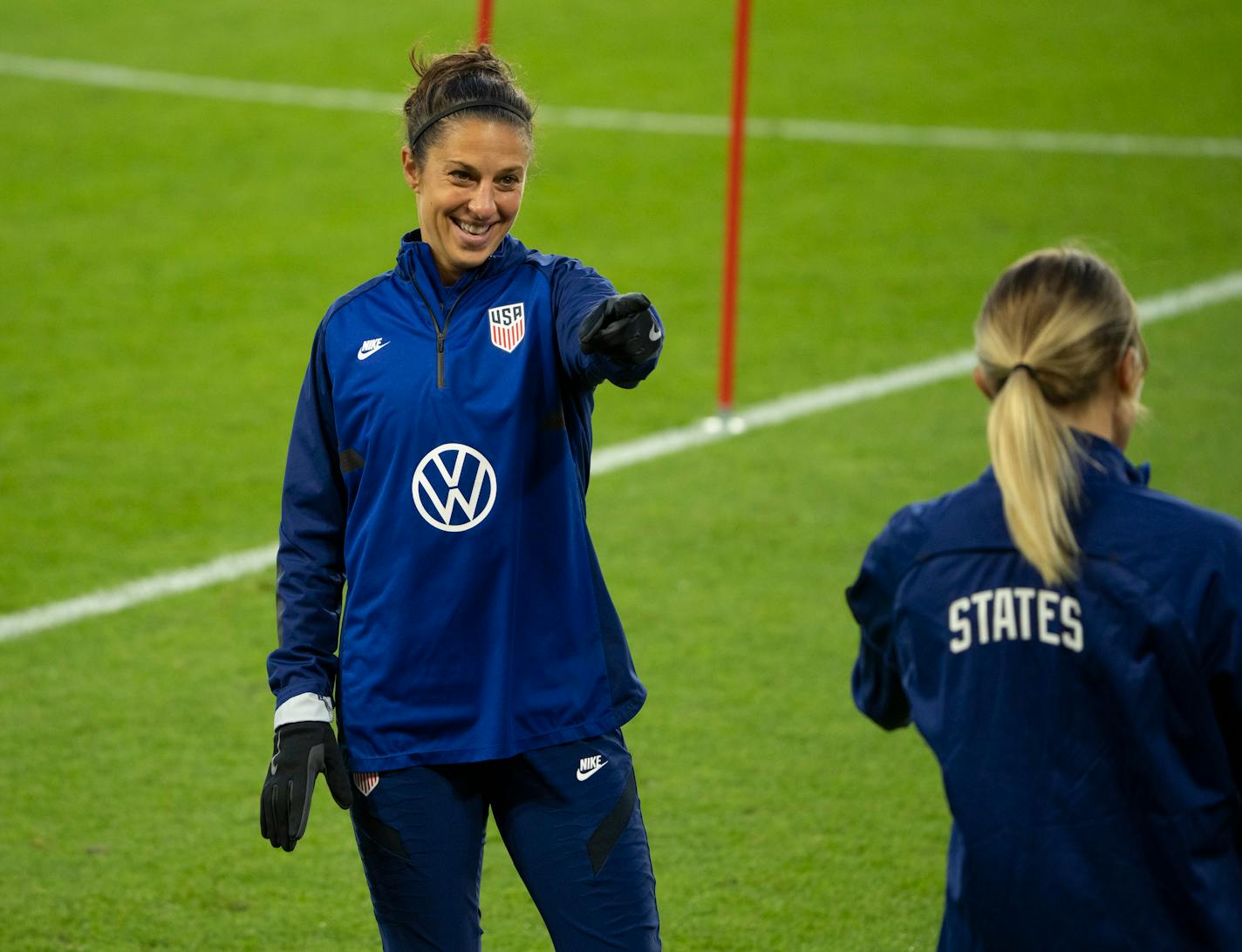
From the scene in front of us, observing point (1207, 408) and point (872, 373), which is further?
point (872, 373)

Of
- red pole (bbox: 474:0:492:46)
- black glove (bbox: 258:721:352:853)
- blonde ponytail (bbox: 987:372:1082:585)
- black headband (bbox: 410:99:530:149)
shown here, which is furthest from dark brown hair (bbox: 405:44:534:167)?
red pole (bbox: 474:0:492:46)

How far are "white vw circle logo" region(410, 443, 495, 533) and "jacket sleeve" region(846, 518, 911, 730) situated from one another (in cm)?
71

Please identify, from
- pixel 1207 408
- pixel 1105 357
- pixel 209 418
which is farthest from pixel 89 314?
pixel 1105 357

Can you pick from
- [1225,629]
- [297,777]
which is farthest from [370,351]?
[1225,629]

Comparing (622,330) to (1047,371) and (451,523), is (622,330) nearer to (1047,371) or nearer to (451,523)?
(451,523)

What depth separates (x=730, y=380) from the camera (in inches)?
313

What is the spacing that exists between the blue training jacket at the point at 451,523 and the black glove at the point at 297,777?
48 millimetres

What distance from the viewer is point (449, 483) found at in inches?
112

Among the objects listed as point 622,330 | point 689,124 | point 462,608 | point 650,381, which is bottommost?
point 462,608

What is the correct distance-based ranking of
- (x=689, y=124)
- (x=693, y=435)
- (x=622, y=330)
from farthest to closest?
(x=689, y=124) → (x=693, y=435) → (x=622, y=330)

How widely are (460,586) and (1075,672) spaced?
107 cm

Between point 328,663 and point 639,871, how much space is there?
0.63 metres

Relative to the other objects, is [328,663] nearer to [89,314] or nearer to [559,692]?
[559,692]

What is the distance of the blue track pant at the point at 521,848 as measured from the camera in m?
2.86
